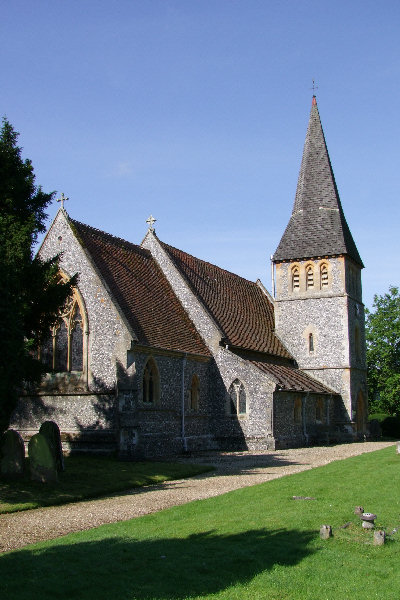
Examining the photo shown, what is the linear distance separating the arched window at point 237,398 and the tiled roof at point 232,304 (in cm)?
200

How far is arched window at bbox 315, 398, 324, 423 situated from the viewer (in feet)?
103

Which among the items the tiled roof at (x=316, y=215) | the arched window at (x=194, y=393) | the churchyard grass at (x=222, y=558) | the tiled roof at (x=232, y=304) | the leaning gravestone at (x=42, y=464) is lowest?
the churchyard grass at (x=222, y=558)

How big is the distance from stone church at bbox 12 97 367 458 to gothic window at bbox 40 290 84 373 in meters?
0.04

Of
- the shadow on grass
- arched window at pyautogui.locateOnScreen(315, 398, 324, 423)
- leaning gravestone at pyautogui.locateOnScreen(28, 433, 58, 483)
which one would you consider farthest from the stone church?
the shadow on grass

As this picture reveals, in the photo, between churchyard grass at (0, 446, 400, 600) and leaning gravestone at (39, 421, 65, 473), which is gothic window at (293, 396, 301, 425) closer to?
leaning gravestone at (39, 421, 65, 473)

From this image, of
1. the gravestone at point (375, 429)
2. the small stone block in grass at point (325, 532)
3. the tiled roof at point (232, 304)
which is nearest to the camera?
the small stone block in grass at point (325, 532)

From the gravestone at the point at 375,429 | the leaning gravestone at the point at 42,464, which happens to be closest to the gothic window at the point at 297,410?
the gravestone at the point at 375,429

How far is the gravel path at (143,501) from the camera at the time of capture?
10.4 metres

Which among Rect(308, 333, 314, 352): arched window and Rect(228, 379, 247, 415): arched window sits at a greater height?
Rect(308, 333, 314, 352): arched window

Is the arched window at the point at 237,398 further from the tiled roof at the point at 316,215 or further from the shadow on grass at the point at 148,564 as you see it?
the shadow on grass at the point at 148,564

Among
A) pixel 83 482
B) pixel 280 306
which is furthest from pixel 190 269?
pixel 83 482

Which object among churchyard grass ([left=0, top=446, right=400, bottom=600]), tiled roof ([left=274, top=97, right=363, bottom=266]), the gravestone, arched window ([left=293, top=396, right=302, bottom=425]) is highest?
tiled roof ([left=274, top=97, right=363, bottom=266])

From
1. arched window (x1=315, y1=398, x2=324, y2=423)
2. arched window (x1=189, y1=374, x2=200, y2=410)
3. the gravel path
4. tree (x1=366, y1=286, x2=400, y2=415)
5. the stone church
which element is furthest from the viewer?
tree (x1=366, y1=286, x2=400, y2=415)

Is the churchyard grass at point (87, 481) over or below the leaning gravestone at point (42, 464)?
below
